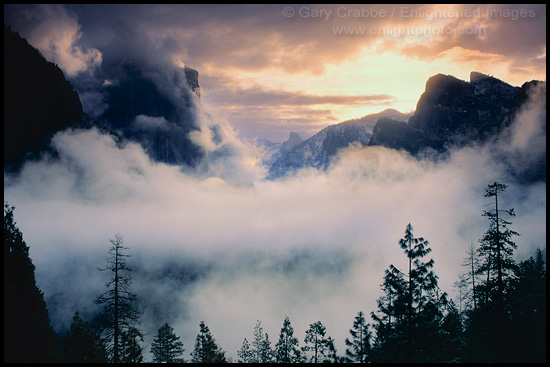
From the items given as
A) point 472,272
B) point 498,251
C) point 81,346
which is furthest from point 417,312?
point 81,346

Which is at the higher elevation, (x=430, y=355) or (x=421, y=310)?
(x=421, y=310)

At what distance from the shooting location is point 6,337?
765 inches

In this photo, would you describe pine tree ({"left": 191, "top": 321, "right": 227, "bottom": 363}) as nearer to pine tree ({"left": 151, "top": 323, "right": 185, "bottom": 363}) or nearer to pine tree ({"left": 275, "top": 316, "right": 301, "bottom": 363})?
pine tree ({"left": 151, "top": 323, "right": 185, "bottom": 363})

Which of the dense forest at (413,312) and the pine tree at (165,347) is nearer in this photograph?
the dense forest at (413,312)

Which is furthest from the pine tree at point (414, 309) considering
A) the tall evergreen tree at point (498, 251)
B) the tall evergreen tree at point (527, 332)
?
the tall evergreen tree at point (498, 251)

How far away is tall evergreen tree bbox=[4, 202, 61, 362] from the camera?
20078 millimetres

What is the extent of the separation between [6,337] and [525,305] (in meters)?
39.7

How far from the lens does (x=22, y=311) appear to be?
2086 centimetres

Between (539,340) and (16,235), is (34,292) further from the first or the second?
(539,340)

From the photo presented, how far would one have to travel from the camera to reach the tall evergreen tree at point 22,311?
65.9 feet

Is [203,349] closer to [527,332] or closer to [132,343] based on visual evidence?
[132,343]

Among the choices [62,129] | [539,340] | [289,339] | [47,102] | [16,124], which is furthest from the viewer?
[62,129]

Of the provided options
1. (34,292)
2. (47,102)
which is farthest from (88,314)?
(34,292)

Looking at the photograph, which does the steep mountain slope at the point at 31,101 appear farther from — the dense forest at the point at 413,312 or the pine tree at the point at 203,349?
the pine tree at the point at 203,349
